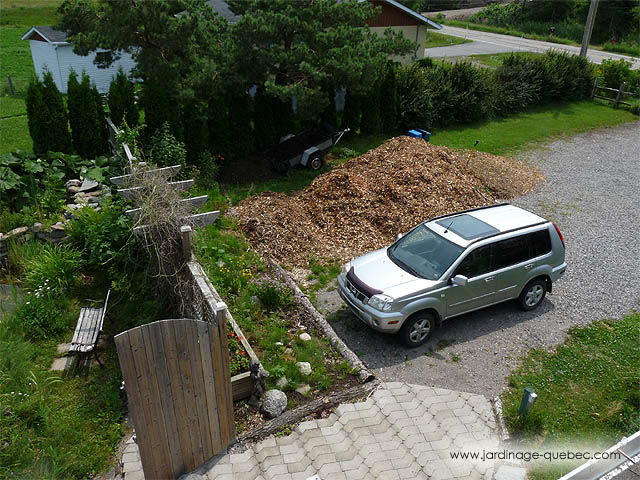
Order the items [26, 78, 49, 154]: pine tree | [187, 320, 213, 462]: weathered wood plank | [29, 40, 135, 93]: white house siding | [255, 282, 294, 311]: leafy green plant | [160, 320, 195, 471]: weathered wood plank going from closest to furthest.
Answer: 1. [160, 320, 195, 471]: weathered wood plank
2. [187, 320, 213, 462]: weathered wood plank
3. [255, 282, 294, 311]: leafy green plant
4. [26, 78, 49, 154]: pine tree
5. [29, 40, 135, 93]: white house siding

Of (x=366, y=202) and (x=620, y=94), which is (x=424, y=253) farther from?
(x=620, y=94)

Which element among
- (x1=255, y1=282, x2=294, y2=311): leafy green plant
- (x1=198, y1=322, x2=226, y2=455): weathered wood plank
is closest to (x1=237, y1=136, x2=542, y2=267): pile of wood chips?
(x1=255, y1=282, x2=294, y2=311): leafy green plant

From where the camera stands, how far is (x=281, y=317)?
26.4 feet

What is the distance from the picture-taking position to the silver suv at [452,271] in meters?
7.34

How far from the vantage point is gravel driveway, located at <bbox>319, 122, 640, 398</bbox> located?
283 inches

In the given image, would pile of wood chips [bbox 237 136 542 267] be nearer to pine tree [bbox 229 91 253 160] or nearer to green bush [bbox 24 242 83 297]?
pine tree [bbox 229 91 253 160]

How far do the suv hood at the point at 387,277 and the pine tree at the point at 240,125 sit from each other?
7678mm

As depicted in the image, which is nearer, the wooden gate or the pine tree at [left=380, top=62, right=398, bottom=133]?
the wooden gate

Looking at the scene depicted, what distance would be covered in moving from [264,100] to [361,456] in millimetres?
11539

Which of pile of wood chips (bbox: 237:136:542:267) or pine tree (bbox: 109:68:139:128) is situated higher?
pine tree (bbox: 109:68:139:128)

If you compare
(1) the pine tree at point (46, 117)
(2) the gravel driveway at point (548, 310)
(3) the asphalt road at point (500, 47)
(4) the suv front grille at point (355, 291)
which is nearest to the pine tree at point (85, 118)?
(1) the pine tree at point (46, 117)

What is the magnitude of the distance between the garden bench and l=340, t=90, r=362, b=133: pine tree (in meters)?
11.7

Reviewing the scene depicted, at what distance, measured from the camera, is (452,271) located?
7.52 m

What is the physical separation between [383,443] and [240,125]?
10.8m
